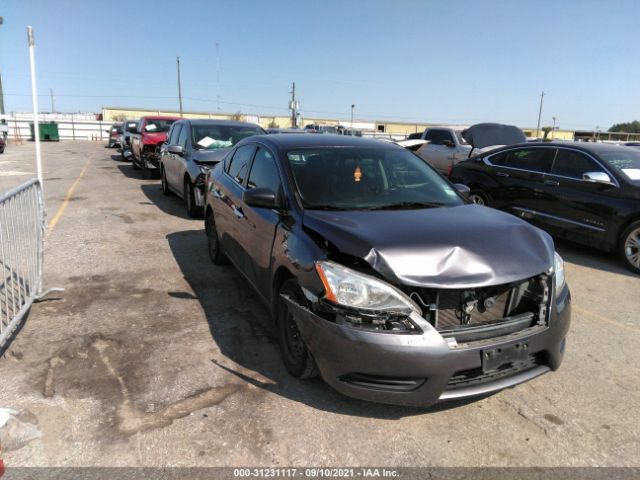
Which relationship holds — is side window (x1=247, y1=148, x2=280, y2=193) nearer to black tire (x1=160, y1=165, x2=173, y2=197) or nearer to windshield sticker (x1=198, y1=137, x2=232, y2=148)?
windshield sticker (x1=198, y1=137, x2=232, y2=148)

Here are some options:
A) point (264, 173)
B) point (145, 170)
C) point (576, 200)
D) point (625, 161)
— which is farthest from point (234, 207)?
point (145, 170)

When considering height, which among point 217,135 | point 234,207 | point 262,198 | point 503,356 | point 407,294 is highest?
point 217,135

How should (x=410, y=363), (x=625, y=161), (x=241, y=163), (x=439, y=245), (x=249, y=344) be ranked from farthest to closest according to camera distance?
(x=625, y=161), (x=241, y=163), (x=249, y=344), (x=439, y=245), (x=410, y=363)

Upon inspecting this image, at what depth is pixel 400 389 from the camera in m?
2.68

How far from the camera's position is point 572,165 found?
7203 mm

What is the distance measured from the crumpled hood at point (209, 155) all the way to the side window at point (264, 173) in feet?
13.6

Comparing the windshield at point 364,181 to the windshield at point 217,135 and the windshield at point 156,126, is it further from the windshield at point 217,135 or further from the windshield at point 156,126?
the windshield at point 156,126

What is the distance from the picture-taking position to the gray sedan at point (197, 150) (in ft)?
27.9

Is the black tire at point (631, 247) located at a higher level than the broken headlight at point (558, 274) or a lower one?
lower

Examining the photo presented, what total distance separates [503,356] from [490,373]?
0.42 ft

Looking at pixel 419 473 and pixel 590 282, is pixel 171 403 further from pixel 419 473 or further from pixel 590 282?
pixel 590 282

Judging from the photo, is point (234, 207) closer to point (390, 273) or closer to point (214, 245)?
point (214, 245)

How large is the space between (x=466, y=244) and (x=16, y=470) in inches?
109

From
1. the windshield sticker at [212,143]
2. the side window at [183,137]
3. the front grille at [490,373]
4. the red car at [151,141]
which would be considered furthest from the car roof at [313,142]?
the red car at [151,141]
